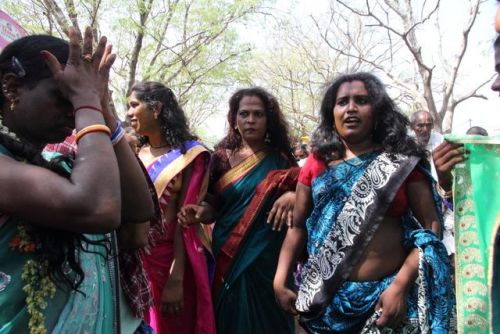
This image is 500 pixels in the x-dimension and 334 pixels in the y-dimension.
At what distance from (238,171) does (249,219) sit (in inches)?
13.6

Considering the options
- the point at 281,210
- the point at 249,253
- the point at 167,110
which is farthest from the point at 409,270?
the point at 167,110

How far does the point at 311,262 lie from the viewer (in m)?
2.36

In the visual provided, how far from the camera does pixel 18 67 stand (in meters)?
1.23

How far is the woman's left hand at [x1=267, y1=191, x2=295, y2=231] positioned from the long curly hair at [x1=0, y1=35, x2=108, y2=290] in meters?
1.65

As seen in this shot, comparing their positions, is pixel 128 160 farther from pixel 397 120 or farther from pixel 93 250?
pixel 397 120

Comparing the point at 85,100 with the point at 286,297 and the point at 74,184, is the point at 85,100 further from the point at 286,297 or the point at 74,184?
the point at 286,297

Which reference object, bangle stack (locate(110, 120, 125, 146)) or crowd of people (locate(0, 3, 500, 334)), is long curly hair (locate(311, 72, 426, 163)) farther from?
bangle stack (locate(110, 120, 125, 146))

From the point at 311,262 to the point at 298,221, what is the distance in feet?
0.81

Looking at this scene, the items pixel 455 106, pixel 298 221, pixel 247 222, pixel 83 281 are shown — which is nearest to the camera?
Answer: pixel 83 281

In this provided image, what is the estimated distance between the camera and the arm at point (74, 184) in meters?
1.10

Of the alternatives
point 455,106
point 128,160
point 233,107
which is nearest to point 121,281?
point 128,160

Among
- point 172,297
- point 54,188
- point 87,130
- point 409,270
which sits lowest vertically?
point 172,297

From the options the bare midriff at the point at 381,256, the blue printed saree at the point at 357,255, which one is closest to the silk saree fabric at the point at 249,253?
the blue printed saree at the point at 357,255

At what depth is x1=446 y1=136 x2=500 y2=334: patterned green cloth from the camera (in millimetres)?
1701
